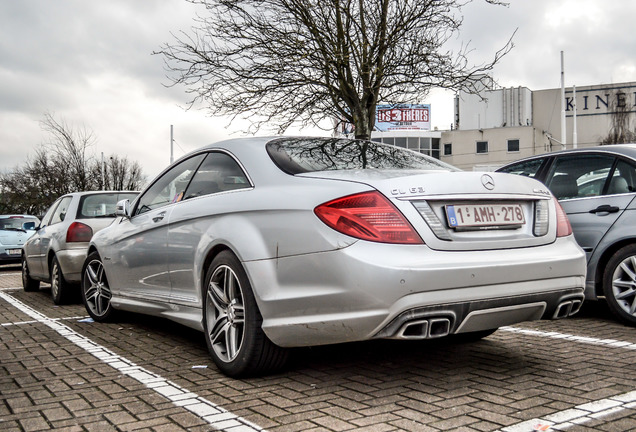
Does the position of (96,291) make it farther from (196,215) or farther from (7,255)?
(7,255)

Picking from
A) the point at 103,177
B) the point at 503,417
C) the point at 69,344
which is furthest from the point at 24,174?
the point at 503,417

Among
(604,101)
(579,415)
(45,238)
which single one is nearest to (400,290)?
(579,415)

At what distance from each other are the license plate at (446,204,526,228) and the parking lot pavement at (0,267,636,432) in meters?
0.92

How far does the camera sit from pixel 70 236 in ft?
27.2

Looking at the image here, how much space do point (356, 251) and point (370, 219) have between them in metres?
0.19

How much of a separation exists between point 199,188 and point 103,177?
40.8m

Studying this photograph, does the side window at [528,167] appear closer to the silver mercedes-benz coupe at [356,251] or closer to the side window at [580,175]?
the side window at [580,175]

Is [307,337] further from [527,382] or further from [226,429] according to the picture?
[527,382]

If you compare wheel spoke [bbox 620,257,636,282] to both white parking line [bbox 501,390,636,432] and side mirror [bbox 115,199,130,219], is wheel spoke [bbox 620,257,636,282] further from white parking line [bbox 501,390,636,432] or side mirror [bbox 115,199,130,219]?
side mirror [bbox 115,199,130,219]

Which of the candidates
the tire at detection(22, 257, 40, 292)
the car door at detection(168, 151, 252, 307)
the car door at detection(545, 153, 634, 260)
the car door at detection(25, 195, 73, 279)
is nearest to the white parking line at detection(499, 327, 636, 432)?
the car door at detection(168, 151, 252, 307)

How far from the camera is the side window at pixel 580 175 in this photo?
19.7 feet

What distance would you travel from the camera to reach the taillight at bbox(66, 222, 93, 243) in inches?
326

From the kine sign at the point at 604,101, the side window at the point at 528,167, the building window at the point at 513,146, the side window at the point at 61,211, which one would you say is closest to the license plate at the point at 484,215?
the side window at the point at 528,167

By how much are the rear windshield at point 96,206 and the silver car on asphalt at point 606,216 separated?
17.8ft
